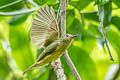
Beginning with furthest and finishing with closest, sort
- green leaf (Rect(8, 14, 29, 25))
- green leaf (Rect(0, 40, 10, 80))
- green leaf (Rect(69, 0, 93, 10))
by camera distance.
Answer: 1. green leaf (Rect(0, 40, 10, 80))
2. green leaf (Rect(8, 14, 29, 25))
3. green leaf (Rect(69, 0, 93, 10))

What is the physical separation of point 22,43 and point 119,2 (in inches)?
21.1

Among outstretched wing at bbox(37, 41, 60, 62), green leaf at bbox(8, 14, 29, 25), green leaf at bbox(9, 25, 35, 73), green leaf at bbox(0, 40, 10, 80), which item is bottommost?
green leaf at bbox(0, 40, 10, 80)

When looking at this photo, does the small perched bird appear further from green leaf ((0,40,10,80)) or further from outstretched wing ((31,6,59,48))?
A: green leaf ((0,40,10,80))

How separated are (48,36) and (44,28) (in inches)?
1.3

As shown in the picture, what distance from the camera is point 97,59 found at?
1654 millimetres

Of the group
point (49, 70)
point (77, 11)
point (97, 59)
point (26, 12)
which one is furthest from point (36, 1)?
point (97, 59)

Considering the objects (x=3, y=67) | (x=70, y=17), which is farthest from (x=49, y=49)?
(x=3, y=67)

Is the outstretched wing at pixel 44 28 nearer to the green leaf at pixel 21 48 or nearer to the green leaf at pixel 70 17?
the green leaf at pixel 70 17

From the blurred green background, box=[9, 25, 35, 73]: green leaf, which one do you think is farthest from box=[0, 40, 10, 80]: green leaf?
box=[9, 25, 35, 73]: green leaf

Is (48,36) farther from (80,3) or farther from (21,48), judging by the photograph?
(21,48)

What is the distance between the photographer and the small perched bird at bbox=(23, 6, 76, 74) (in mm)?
986

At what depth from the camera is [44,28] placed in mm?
1018

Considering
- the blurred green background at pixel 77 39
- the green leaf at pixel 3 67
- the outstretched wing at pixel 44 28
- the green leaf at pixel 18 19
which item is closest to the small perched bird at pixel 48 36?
the outstretched wing at pixel 44 28

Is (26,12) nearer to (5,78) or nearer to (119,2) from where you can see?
(119,2)
